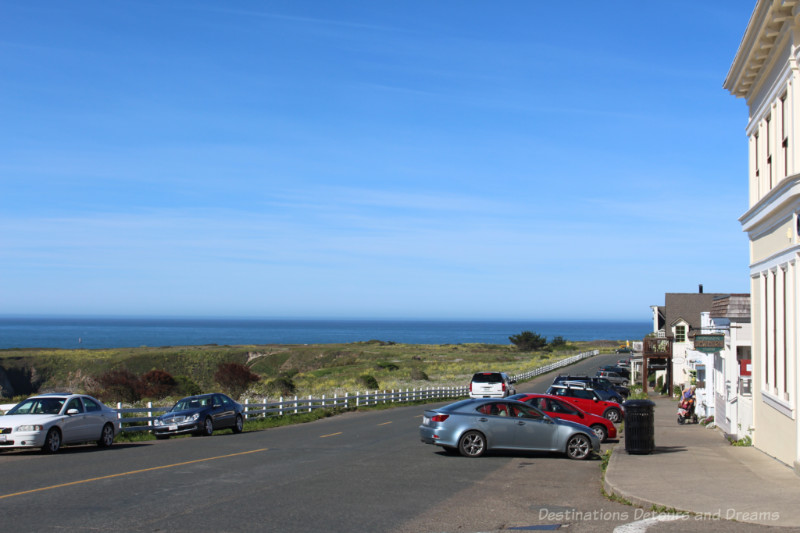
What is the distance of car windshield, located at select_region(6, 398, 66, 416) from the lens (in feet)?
62.5

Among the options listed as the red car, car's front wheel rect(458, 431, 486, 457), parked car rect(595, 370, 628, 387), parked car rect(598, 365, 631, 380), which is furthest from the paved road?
parked car rect(598, 365, 631, 380)

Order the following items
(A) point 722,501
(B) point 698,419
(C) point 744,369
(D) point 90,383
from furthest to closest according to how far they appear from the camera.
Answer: (D) point 90,383, (B) point 698,419, (C) point 744,369, (A) point 722,501

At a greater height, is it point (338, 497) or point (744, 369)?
point (744, 369)

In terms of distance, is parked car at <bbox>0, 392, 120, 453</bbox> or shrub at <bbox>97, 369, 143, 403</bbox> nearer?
parked car at <bbox>0, 392, 120, 453</bbox>

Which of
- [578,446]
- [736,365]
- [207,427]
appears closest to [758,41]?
[736,365]

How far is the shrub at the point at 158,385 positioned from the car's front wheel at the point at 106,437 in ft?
100

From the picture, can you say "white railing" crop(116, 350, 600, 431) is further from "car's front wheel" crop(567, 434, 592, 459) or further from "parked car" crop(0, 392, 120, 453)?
"car's front wheel" crop(567, 434, 592, 459)

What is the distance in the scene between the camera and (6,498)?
36.8 ft

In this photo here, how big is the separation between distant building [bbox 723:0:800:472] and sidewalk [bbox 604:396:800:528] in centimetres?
65

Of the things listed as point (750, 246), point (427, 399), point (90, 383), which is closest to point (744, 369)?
point (750, 246)

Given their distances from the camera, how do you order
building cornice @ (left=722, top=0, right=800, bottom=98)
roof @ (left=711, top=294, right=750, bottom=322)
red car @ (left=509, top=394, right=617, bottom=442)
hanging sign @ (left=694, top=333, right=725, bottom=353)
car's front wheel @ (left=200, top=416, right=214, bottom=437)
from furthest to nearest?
1. car's front wheel @ (left=200, top=416, right=214, bottom=437)
2. hanging sign @ (left=694, top=333, right=725, bottom=353)
3. red car @ (left=509, top=394, right=617, bottom=442)
4. roof @ (left=711, top=294, right=750, bottom=322)
5. building cornice @ (left=722, top=0, right=800, bottom=98)

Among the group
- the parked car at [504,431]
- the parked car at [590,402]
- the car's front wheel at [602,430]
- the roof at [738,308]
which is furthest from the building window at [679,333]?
the parked car at [504,431]

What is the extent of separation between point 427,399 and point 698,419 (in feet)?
73.3

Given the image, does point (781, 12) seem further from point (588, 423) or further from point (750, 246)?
point (588, 423)
